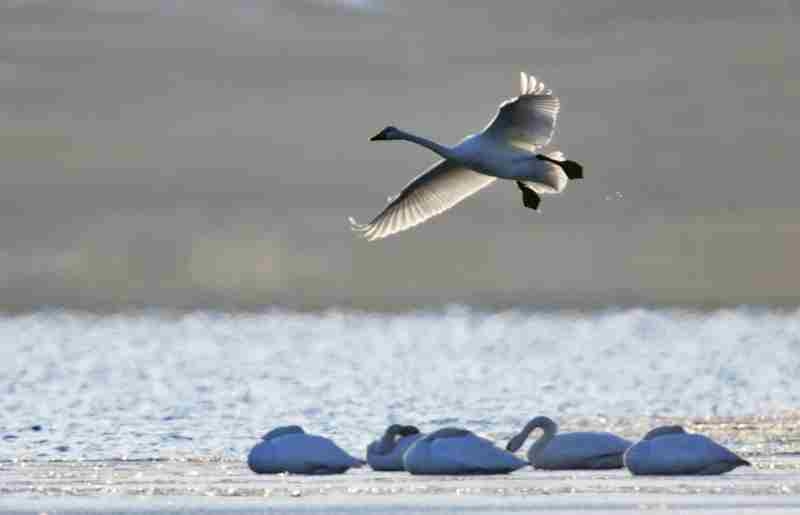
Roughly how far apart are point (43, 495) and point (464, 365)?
44398mm

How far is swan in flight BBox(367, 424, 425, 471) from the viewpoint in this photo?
25.9m

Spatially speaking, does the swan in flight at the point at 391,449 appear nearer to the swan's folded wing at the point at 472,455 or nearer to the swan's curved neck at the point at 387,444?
the swan's curved neck at the point at 387,444

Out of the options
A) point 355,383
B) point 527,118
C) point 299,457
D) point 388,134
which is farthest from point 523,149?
point 355,383

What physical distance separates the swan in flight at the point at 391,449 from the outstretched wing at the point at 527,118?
3446 millimetres

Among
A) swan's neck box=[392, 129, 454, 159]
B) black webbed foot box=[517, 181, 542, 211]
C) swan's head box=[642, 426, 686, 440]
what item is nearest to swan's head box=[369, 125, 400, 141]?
swan's neck box=[392, 129, 454, 159]

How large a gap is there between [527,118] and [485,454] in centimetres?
388

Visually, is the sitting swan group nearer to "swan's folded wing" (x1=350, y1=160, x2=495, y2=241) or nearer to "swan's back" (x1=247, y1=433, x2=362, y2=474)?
"swan's back" (x1=247, y1=433, x2=362, y2=474)

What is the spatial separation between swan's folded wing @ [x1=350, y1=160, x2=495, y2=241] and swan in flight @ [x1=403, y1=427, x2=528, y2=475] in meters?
4.97

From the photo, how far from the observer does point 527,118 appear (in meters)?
26.4

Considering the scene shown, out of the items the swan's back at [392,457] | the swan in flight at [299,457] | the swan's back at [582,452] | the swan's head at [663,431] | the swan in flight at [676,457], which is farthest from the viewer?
the swan's back at [392,457]

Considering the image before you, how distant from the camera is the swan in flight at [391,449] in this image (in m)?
25.9

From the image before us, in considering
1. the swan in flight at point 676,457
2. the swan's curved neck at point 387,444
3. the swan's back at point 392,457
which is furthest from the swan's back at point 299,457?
the swan in flight at point 676,457

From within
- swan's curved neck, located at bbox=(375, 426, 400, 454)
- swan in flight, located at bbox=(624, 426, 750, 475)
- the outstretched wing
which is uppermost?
the outstretched wing

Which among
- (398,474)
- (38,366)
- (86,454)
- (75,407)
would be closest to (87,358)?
(38,366)
